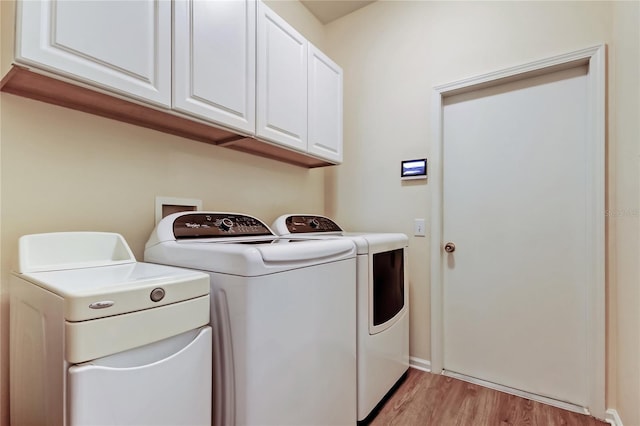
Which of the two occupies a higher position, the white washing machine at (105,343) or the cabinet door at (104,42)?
the cabinet door at (104,42)

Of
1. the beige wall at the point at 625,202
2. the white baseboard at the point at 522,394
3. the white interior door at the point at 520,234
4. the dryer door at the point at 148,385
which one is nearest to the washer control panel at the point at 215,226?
the dryer door at the point at 148,385

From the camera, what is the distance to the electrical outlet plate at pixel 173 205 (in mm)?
1524

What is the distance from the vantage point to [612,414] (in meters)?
1.65

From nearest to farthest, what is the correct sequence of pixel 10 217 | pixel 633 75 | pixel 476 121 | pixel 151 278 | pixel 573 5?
1. pixel 151 278
2. pixel 10 217
3. pixel 633 75
4. pixel 573 5
5. pixel 476 121

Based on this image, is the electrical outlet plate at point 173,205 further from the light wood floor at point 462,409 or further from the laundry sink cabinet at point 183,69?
the light wood floor at point 462,409

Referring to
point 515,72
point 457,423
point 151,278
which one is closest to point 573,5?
point 515,72

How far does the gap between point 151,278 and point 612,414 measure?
2.32 meters

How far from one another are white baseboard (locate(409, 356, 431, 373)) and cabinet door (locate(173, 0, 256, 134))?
1925 mm

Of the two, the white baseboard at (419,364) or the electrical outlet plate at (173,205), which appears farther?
the white baseboard at (419,364)

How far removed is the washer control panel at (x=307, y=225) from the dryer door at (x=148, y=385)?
112cm

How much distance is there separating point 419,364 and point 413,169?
4.59 feet

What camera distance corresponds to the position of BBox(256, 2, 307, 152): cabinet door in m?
1.68

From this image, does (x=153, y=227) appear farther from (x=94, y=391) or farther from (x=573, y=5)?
(x=573, y=5)

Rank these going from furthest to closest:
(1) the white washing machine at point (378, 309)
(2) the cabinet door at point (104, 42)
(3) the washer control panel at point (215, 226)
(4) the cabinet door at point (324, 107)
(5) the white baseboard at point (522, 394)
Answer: (4) the cabinet door at point (324, 107), (5) the white baseboard at point (522, 394), (1) the white washing machine at point (378, 309), (3) the washer control panel at point (215, 226), (2) the cabinet door at point (104, 42)
